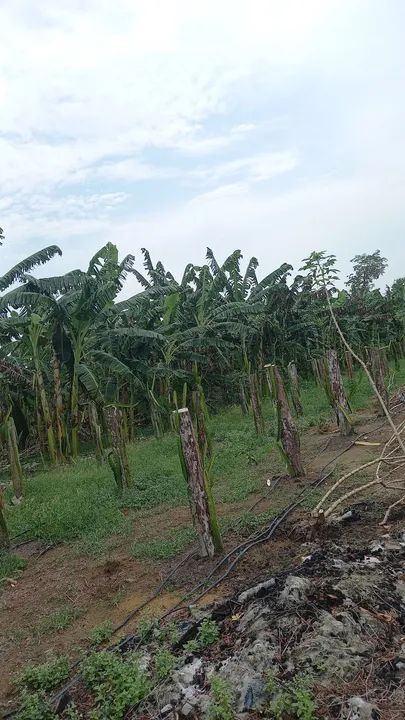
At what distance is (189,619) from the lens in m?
3.61

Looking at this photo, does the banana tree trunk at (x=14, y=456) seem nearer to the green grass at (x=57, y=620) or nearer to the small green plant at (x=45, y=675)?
the green grass at (x=57, y=620)

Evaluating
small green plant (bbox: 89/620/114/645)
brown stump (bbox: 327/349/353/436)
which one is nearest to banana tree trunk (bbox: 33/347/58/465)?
brown stump (bbox: 327/349/353/436)

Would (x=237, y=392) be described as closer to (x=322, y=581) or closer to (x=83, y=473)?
(x=83, y=473)

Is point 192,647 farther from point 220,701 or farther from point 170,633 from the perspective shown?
point 220,701

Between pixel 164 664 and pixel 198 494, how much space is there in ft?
6.41

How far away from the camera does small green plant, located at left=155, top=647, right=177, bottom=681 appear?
9.73 feet

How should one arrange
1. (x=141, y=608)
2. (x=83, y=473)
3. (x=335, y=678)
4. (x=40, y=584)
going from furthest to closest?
(x=83, y=473) → (x=40, y=584) → (x=141, y=608) → (x=335, y=678)

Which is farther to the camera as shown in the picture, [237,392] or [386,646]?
[237,392]

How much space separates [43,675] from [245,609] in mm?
1332

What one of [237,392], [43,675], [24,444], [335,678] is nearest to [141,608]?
[43,675]

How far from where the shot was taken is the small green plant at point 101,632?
374cm

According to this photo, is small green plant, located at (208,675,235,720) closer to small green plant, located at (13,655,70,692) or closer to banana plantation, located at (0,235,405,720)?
banana plantation, located at (0,235,405,720)

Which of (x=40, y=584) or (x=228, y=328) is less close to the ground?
(x=228, y=328)

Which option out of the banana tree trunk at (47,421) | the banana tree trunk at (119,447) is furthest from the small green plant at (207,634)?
the banana tree trunk at (47,421)
